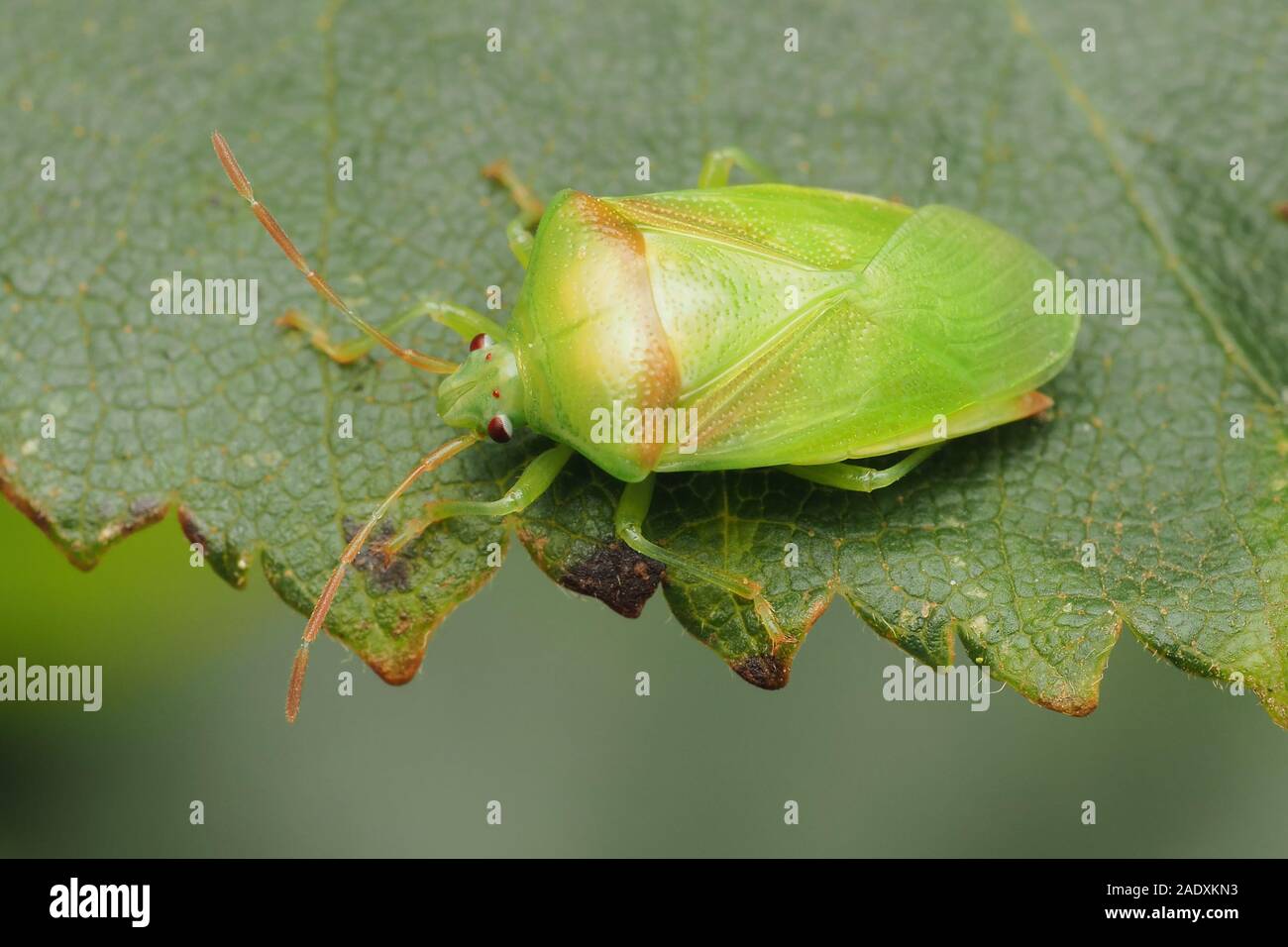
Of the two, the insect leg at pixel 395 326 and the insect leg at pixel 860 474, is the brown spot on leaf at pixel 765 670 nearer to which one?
the insect leg at pixel 860 474

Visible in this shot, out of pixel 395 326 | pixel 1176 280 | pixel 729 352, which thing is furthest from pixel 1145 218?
pixel 395 326

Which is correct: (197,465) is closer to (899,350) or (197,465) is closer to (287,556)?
(287,556)

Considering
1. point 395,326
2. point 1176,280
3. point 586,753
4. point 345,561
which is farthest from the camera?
point 586,753

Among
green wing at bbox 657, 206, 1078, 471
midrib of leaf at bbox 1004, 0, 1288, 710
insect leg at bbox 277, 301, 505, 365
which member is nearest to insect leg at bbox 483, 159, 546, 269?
insect leg at bbox 277, 301, 505, 365

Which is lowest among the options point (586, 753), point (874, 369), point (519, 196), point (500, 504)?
point (586, 753)

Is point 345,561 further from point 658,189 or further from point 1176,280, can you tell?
point 1176,280

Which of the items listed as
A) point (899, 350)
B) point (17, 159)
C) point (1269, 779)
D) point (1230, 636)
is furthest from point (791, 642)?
point (17, 159)

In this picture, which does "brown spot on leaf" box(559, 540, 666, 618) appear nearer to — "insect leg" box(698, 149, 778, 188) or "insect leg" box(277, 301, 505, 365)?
"insect leg" box(277, 301, 505, 365)

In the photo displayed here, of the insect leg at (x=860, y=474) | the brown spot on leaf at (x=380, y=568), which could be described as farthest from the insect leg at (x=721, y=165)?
the brown spot on leaf at (x=380, y=568)
